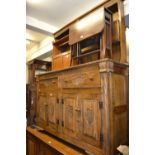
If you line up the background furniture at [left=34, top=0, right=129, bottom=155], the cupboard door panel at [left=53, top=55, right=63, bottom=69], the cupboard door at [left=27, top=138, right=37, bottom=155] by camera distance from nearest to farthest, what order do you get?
the background furniture at [left=34, top=0, right=129, bottom=155], the cupboard door at [left=27, top=138, right=37, bottom=155], the cupboard door panel at [left=53, top=55, right=63, bottom=69]

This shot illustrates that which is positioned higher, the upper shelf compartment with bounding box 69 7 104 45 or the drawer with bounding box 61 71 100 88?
the upper shelf compartment with bounding box 69 7 104 45

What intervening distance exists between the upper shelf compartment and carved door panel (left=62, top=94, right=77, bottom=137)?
0.78 meters

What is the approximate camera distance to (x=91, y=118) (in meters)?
1.51

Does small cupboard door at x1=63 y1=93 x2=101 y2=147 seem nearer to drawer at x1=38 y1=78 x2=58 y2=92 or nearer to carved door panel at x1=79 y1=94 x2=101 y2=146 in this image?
carved door panel at x1=79 y1=94 x2=101 y2=146

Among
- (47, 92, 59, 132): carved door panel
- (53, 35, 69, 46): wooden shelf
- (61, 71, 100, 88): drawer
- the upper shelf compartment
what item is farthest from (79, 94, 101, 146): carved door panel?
(53, 35, 69, 46): wooden shelf

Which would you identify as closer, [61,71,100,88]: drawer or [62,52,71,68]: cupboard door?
[61,71,100,88]: drawer

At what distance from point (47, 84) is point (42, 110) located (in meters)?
0.44

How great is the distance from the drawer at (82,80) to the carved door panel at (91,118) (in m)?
0.11

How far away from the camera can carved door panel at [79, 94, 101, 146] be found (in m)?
1.44

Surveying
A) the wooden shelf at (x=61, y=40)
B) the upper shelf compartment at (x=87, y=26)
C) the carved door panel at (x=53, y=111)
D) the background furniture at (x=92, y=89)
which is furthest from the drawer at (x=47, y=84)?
the wooden shelf at (x=61, y=40)

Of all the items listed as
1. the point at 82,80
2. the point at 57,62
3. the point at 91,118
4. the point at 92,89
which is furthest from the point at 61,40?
the point at 91,118
